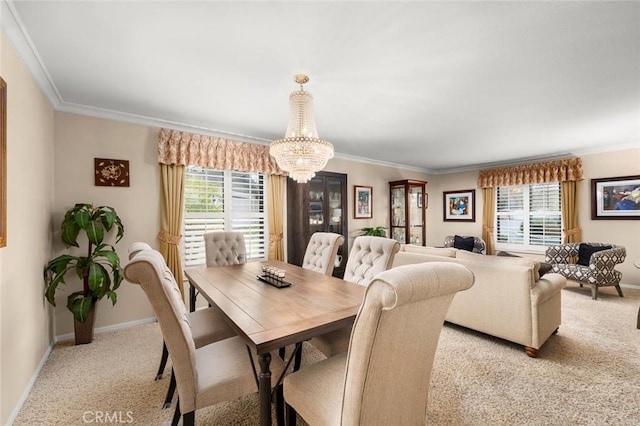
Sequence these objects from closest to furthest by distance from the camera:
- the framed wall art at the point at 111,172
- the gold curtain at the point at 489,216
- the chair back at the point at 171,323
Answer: the chair back at the point at 171,323 < the framed wall art at the point at 111,172 < the gold curtain at the point at 489,216

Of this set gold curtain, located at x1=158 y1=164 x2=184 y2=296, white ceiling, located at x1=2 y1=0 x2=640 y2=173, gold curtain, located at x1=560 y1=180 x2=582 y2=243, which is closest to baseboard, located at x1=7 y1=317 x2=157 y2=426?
gold curtain, located at x1=158 y1=164 x2=184 y2=296

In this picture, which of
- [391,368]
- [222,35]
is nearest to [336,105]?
[222,35]

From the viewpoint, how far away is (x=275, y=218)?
415 cm

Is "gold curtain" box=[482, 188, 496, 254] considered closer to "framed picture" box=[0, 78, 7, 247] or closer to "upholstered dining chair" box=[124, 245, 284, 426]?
"upholstered dining chair" box=[124, 245, 284, 426]

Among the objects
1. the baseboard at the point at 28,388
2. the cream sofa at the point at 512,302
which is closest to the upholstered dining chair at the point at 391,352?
the cream sofa at the point at 512,302

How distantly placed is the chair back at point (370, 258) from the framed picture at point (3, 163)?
7.67ft

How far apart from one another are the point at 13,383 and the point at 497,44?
377 centimetres

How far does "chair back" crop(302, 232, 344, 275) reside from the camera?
2.83 meters

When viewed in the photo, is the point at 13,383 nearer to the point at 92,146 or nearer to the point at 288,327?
the point at 288,327

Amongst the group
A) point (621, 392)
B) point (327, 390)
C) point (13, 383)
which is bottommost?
point (621, 392)

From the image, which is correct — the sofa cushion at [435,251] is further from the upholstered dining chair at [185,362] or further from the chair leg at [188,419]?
the chair leg at [188,419]

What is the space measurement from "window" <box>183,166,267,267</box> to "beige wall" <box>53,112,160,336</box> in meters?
0.41

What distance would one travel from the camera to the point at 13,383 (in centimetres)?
175

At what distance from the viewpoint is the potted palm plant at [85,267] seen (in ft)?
8.25
